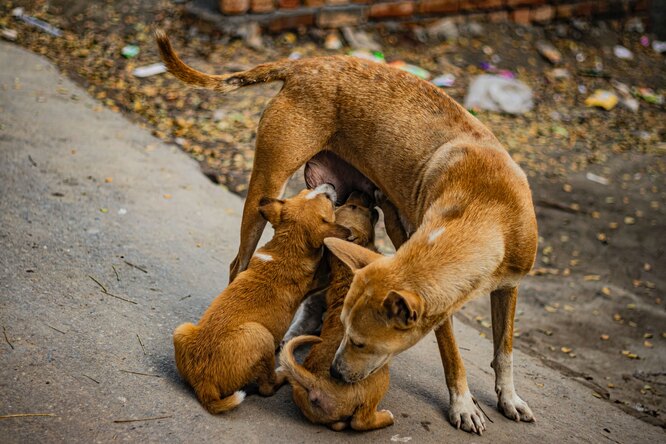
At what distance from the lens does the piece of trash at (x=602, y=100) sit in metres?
8.91

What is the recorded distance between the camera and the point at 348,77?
414cm

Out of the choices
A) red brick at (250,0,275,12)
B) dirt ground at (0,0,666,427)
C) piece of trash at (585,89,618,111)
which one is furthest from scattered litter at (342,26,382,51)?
piece of trash at (585,89,618,111)

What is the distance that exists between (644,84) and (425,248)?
7.78m

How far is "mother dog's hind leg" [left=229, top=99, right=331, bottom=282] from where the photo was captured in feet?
13.1

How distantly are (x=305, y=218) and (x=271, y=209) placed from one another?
0.66 feet

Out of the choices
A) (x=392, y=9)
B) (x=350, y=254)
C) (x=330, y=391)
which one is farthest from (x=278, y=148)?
(x=392, y=9)

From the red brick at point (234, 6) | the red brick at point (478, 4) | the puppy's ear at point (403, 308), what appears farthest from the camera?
the red brick at point (478, 4)

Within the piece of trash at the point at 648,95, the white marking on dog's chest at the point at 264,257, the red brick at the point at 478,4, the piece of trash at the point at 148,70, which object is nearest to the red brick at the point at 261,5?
the piece of trash at the point at 148,70

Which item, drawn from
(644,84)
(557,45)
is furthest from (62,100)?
(644,84)

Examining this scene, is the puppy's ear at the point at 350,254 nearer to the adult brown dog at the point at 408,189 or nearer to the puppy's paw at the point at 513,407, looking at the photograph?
the adult brown dog at the point at 408,189

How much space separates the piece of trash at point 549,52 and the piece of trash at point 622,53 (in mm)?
1040

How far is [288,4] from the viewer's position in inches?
332

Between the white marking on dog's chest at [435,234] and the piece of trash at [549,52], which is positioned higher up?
the white marking on dog's chest at [435,234]

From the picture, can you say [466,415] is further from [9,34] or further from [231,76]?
[9,34]
